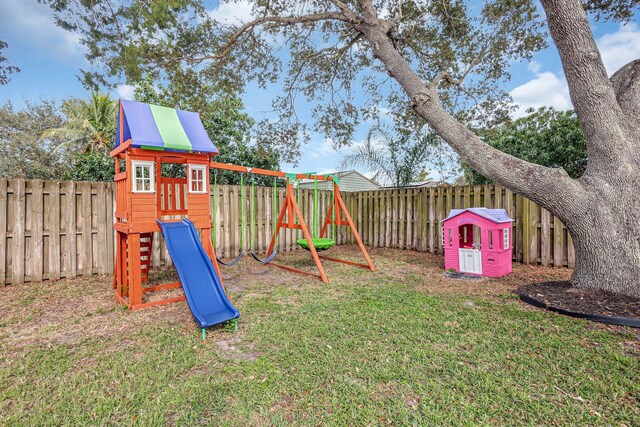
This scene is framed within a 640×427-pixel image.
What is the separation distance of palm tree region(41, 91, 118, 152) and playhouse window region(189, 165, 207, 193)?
16.2 m

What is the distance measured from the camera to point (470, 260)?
17.2 feet

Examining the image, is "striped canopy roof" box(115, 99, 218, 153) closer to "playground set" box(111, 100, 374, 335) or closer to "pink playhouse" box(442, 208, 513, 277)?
"playground set" box(111, 100, 374, 335)

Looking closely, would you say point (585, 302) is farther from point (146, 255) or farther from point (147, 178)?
point (146, 255)

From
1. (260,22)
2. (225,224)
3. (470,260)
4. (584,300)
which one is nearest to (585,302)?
(584,300)

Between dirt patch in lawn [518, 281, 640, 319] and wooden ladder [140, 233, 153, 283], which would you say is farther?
wooden ladder [140, 233, 153, 283]

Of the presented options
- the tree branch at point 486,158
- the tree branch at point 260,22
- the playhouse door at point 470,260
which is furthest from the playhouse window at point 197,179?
the playhouse door at point 470,260

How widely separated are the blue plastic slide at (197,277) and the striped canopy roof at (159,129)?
3.28ft

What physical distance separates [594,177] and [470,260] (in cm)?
211

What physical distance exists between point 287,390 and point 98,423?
107 cm

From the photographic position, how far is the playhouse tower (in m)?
3.63

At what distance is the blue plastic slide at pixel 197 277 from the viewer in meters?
2.96

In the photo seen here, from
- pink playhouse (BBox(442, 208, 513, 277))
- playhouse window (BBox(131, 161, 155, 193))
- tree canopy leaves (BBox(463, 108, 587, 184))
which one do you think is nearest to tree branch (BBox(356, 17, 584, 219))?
pink playhouse (BBox(442, 208, 513, 277))

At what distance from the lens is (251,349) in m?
2.55

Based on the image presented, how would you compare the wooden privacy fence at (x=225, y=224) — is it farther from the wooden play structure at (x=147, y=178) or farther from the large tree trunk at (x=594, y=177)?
the large tree trunk at (x=594, y=177)
